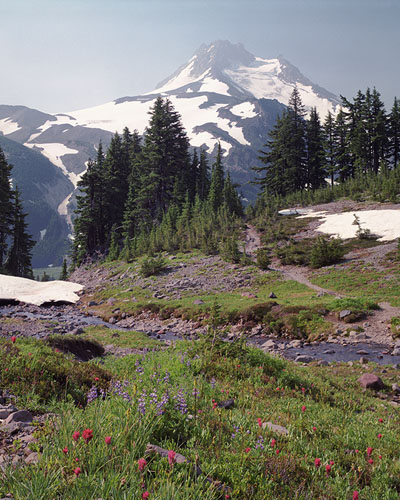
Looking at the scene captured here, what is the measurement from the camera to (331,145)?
200ft

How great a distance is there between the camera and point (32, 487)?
2.08 m

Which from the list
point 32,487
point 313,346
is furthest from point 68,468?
point 313,346

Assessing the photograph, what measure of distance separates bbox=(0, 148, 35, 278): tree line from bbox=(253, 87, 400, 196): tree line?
145 ft

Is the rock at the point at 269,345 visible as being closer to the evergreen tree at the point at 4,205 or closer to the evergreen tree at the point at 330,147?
the evergreen tree at the point at 4,205

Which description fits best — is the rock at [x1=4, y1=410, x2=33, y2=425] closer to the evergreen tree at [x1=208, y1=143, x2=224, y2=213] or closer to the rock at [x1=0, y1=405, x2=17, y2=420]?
the rock at [x1=0, y1=405, x2=17, y2=420]

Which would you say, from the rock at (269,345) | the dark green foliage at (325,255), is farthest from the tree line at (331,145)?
the rock at (269,345)

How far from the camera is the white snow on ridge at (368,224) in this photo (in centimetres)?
2666

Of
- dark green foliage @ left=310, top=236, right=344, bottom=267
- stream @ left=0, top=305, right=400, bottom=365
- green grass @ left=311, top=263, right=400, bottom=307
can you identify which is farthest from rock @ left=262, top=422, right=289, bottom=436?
dark green foliage @ left=310, top=236, right=344, bottom=267

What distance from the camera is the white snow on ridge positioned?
26656 millimetres

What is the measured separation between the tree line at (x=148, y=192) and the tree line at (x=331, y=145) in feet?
43.0

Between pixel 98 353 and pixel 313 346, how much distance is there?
29.3 ft

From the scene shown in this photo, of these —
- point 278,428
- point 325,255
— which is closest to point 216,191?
point 325,255

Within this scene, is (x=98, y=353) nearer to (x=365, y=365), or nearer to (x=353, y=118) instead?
(x=365, y=365)

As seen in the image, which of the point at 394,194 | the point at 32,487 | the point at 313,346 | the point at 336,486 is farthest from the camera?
the point at 394,194
